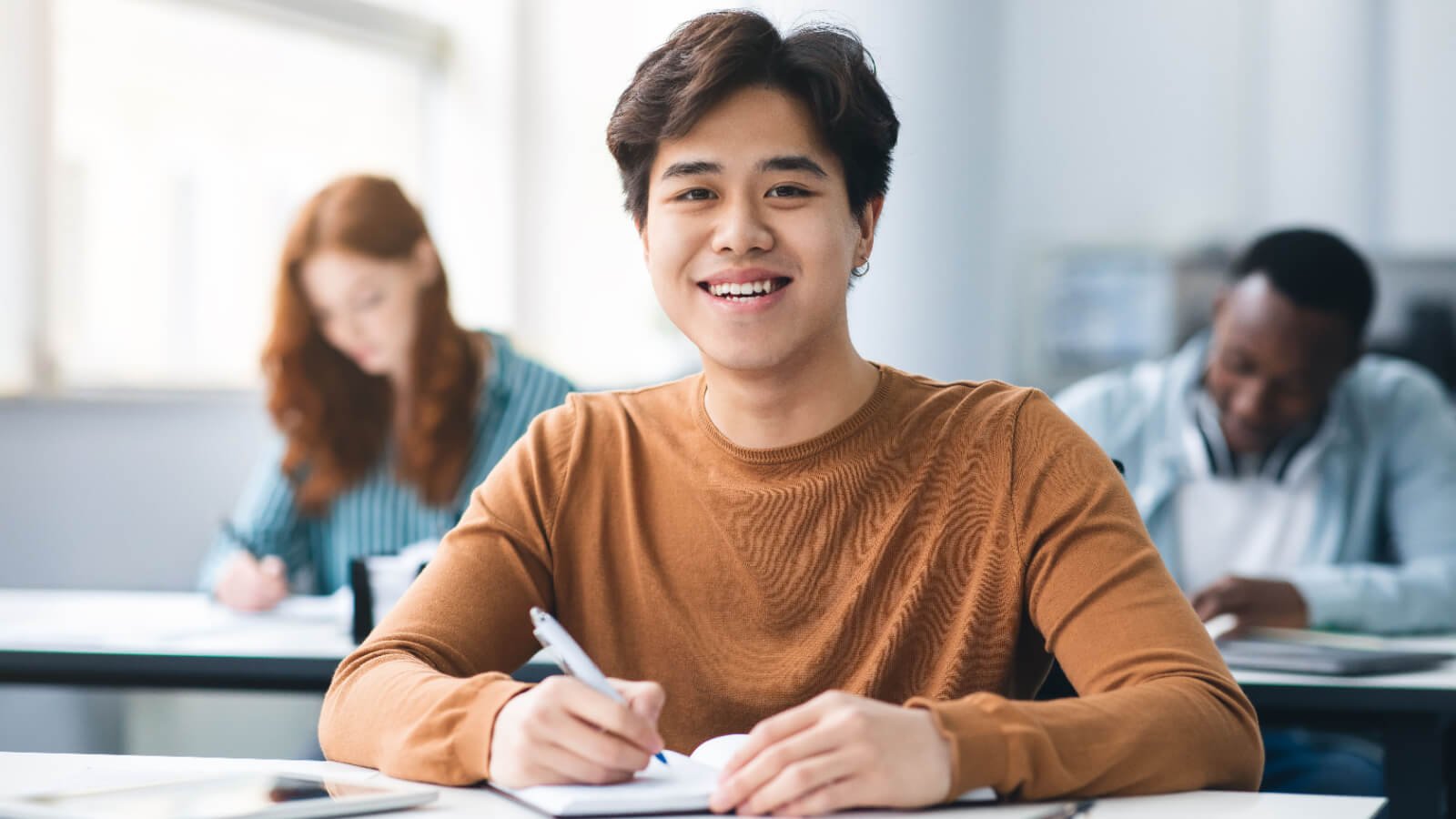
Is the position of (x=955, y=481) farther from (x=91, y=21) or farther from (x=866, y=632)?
(x=91, y=21)

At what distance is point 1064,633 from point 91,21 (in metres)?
2.99

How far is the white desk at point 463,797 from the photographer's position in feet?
3.55

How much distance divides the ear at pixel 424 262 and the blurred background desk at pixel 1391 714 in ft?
5.63

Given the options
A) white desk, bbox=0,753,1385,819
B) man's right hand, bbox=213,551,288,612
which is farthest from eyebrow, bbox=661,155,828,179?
man's right hand, bbox=213,551,288,612

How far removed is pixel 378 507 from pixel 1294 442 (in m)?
1.71

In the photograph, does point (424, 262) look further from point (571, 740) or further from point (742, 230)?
point (571, 740)

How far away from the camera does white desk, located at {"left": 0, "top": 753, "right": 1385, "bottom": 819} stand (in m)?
1.08

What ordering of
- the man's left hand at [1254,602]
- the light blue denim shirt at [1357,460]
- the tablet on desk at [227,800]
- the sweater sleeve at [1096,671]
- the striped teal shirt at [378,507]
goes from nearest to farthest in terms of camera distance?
the tablet on desk at [227,800] < the sweater sleeve at [1096,671] < the man's left hand at [1254,602] < the light blue denim shirt at [1357,460] < the striped teal shirt at [378,507]

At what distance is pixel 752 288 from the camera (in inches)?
58.3

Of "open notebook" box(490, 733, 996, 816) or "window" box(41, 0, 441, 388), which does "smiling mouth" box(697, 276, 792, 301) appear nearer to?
"open notebook" box(490, 733, 996, 816)

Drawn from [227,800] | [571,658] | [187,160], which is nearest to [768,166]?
[571,658]

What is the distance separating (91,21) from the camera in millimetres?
3447

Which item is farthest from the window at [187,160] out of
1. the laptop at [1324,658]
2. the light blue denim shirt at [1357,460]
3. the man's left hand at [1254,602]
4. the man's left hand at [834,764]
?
the man's left hand at [834,764]

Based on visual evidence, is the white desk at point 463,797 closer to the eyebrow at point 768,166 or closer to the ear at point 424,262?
the eyebrow at point 768,166
